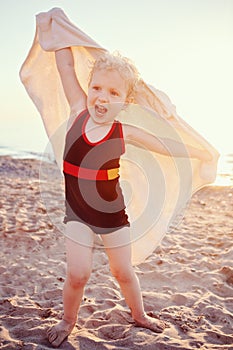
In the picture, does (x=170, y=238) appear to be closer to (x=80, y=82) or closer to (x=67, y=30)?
(x=80, y=82)

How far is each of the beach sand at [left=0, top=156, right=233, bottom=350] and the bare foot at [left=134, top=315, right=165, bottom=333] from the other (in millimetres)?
47

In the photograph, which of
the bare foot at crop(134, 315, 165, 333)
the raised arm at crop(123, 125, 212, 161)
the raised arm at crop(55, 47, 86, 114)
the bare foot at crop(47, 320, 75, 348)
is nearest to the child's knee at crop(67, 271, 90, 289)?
the bare foot at crop(47, 320, 75, 348)

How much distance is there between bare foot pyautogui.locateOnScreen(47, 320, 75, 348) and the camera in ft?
9.59

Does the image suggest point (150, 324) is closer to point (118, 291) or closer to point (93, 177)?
point (118, 291)

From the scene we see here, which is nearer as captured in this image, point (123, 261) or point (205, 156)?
point (123, 261)

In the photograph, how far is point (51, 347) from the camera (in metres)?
2.89

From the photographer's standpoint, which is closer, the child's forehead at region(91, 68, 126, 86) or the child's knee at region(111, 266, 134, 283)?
the child's forehead at region(91, 68, 126, 86)

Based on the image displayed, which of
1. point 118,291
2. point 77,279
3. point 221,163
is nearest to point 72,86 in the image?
point 77,279

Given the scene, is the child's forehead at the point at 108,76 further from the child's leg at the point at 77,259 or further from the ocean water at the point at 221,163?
the ocean water at the point at 221,163

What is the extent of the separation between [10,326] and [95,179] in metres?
1.38

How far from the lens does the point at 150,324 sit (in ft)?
10.4

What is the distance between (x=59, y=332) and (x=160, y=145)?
1557 millimetres

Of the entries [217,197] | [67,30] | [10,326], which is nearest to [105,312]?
[10,326]

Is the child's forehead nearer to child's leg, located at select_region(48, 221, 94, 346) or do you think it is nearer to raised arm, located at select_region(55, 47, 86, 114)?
raised arm, located at select_region(55, 47, 86, 114)
